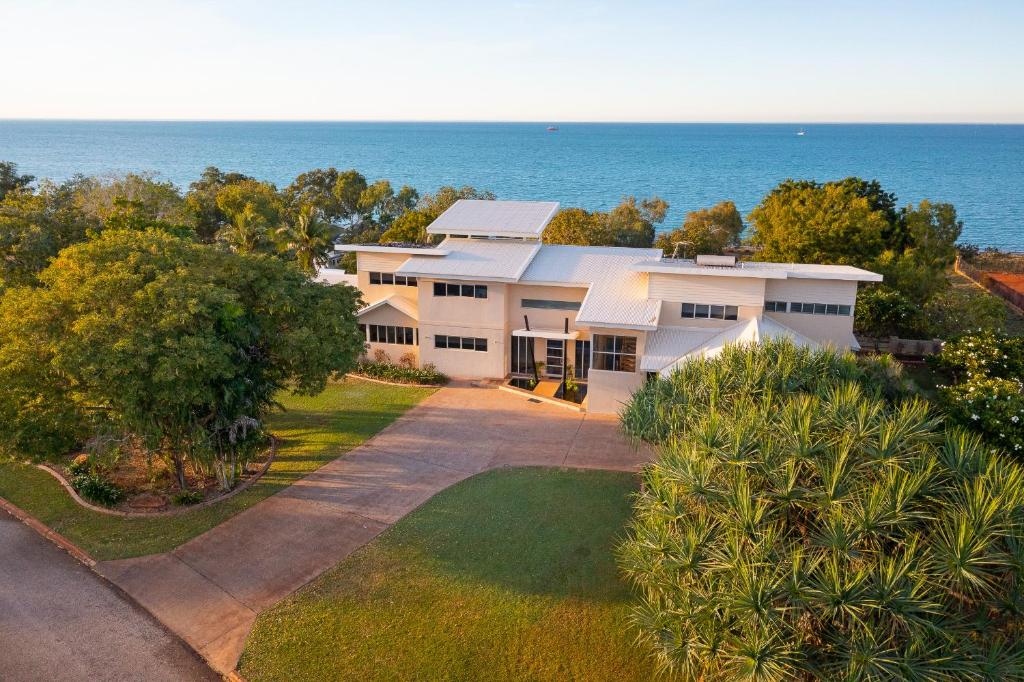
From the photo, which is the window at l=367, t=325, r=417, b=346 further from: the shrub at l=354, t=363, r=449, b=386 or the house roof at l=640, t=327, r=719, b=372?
the house roof at l=640, t=327, r=719, b=372

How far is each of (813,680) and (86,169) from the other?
221 m

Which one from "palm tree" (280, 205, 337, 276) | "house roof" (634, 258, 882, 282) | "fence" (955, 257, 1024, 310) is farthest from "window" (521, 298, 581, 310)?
"fence" (955, 257, 1024, 310)

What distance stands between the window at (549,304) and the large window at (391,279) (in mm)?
6161

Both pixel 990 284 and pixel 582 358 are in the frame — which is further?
pixel 990 284

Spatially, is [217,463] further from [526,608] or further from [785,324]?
[785,324]

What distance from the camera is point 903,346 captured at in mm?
34688

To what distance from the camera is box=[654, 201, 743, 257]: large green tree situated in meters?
47.1

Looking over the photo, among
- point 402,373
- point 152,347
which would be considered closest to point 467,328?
point 402,373

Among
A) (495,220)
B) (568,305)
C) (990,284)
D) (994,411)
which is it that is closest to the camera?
(994,411)

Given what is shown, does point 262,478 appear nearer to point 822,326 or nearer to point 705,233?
point 822,326

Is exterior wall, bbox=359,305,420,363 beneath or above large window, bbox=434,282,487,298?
beneath

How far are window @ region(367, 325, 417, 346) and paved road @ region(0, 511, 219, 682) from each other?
17.8 metres

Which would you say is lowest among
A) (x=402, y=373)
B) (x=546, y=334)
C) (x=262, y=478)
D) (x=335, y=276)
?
(x=262, y=478)

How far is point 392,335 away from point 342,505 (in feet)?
46.9
